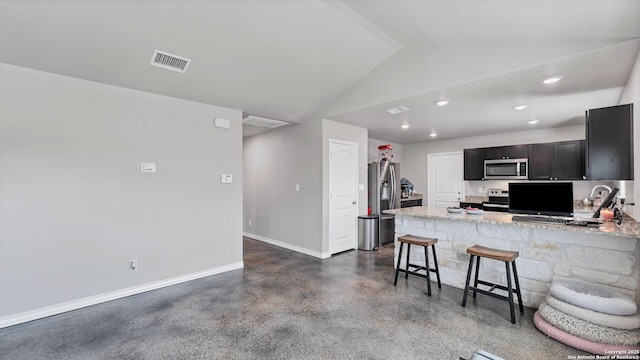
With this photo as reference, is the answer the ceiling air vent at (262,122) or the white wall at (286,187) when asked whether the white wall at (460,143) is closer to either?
the white wall at (286,187)

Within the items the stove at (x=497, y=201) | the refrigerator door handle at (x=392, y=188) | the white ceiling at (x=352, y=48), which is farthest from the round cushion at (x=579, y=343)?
the stove at (x=497, y=201)

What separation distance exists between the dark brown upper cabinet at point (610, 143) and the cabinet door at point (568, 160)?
3.08 metres

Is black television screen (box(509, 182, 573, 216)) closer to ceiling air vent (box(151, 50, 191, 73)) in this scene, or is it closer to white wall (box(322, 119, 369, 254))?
white wall (box(322, 119, 369, 254))

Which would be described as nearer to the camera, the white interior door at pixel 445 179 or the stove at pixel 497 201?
the stove at pixel 497 201

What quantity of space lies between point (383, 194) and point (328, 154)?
5.36 ft

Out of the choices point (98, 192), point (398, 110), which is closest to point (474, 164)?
point (398, 110)

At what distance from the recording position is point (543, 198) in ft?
9.97

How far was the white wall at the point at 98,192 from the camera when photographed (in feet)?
9.02

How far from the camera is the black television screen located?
289 cm

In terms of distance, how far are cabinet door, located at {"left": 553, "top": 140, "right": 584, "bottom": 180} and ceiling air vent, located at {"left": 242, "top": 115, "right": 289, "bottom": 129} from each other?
510cm

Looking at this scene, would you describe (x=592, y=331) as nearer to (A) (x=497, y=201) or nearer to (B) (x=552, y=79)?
(B) (x=552, y=79)

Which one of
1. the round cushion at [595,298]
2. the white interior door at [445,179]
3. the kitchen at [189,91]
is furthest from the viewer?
the white interior door at [445,179]

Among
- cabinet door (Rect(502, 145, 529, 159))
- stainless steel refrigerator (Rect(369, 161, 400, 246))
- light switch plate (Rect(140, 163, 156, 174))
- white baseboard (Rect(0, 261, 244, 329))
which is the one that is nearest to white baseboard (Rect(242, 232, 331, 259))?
stainless steel refrigerator (Rect(369, 161, 400, 246))

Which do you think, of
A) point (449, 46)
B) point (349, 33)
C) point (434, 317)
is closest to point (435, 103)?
point (449, 46)
